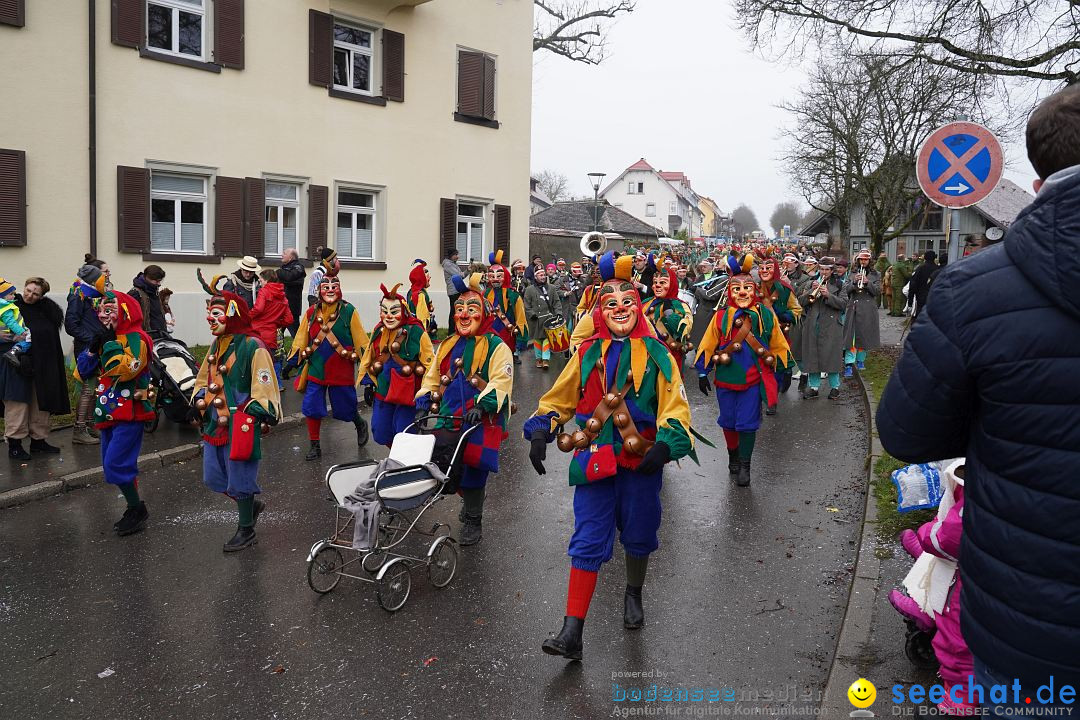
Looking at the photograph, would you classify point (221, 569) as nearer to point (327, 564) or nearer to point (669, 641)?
point (327, 564)

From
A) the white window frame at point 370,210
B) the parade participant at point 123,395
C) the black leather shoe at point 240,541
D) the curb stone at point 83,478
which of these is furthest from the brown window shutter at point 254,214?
the black leather shoe at point 240,541

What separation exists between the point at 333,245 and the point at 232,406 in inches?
507

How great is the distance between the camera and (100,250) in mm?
14758

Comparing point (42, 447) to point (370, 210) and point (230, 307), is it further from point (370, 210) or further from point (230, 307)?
point (370, 210)

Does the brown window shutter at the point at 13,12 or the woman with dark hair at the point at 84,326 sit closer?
the woman with dark hair at the point at 84,326

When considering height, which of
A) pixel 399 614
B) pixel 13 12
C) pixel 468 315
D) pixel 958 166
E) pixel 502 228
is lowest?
pixel 399 614

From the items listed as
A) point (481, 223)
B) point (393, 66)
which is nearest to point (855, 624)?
point (393, 66)

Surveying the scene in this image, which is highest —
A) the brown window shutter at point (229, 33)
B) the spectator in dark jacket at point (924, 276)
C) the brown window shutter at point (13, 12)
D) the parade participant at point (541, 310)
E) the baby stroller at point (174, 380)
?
the brown window shutter at point (229, 33)

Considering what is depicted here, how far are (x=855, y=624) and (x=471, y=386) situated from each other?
10.1ft

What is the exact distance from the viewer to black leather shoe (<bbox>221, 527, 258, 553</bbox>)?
6484 millimetres

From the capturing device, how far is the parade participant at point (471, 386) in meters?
6.44

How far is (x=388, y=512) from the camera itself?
5.86 meters

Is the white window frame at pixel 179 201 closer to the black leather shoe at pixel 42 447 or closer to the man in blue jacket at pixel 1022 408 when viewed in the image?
the black leather shoe at pixel 42 447

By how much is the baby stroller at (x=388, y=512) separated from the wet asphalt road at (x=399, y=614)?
0.47 feet
